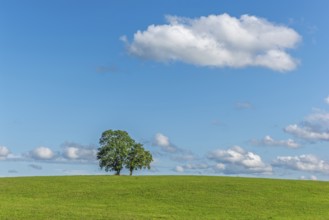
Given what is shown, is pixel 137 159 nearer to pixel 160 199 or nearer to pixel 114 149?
pixel 114 149

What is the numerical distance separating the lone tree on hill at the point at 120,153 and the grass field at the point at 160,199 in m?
14.1

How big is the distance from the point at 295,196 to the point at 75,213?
2444cm

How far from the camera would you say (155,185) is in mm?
56969

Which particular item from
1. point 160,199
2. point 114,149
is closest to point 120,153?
point 114,149

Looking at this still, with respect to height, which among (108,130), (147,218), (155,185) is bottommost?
(147,218)

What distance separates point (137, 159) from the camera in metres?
78.4

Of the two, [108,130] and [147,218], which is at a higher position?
[108,130]

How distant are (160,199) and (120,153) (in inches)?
1213

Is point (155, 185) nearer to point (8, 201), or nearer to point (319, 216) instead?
point (8, 201)

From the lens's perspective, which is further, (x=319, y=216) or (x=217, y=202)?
(x=217, y=202)

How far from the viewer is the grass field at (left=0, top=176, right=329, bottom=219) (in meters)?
40.0

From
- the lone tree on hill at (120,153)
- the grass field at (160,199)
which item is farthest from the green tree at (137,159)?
the grass field at (160,199)

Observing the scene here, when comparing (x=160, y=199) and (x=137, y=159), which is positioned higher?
(x=137, y=159)

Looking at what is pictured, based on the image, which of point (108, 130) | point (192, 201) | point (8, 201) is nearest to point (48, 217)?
point (8, 201)
